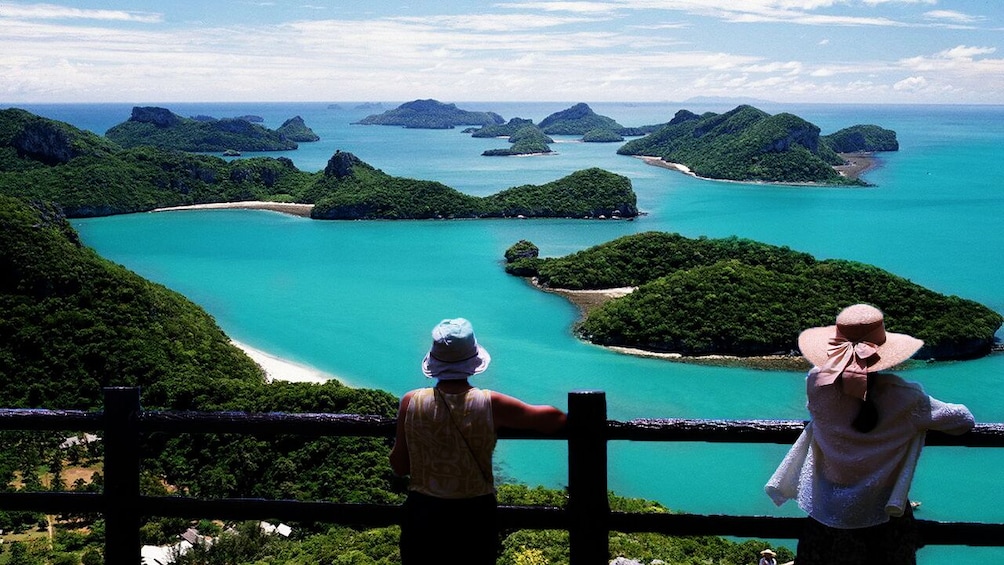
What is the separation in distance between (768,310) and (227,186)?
74546 millimetres

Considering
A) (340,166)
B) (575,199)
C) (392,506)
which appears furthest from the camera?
(340,166)

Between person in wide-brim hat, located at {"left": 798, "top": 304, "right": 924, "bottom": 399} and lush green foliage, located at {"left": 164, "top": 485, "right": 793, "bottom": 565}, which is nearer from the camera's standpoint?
person in wide-brim hat, located at {"left": 798, "top": 304, "right": 924, "bottom": 399}

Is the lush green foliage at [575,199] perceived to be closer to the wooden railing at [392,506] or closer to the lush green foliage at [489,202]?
the lush green foliage at [489,202]

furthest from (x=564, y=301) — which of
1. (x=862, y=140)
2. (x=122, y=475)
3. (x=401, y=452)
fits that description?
(x=862, y=140)

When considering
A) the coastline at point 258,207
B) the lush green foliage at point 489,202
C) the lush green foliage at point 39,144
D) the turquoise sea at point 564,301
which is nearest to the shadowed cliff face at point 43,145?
the lush green foliage at point 39,144

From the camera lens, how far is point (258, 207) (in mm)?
93938

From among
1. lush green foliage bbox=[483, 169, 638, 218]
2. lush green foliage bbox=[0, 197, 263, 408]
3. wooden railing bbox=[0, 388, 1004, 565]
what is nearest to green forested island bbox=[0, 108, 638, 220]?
lush green foliage bbox=[483, 169, 638, 218]

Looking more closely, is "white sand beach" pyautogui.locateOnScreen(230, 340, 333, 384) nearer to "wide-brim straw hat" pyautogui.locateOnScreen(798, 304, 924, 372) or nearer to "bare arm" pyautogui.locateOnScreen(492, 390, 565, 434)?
"bare arm" pyautogui.locateOnScreen(492, 390, 565, 434)

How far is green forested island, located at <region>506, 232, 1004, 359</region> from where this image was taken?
37.1 meters

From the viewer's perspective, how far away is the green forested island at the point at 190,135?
167375mm

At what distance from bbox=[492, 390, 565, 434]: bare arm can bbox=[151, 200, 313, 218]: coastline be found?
87.5 meters

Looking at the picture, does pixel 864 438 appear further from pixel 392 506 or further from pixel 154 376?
pixel 154 376

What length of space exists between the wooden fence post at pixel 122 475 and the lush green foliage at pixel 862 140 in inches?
6666

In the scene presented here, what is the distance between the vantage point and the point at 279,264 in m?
61.9
